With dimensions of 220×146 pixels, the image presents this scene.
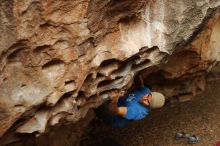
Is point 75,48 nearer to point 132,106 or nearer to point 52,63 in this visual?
point 52,63

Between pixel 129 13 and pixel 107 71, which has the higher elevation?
pixel 129 13

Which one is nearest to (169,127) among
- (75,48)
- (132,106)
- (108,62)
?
(132,106)

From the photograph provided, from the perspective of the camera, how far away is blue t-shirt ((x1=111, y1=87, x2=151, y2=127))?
2969 millimetres

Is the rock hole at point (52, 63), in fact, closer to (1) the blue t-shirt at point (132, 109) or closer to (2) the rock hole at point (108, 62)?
(2) the rock hole at point (108, 62)

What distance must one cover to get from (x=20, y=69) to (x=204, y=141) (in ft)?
6.82

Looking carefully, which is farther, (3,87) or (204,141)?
(204,141)

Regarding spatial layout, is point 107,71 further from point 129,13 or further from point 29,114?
point 29,114

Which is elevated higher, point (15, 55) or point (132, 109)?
point (15, 55)

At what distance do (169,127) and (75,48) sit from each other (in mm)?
1800

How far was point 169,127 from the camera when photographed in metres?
3.79

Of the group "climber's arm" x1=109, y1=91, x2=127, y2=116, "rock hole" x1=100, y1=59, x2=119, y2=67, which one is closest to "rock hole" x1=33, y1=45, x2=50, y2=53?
"rock hole" x1=100, y1=59, x2=119, y2=67

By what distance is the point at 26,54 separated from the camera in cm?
209

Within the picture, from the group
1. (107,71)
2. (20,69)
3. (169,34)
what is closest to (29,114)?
(20,69)

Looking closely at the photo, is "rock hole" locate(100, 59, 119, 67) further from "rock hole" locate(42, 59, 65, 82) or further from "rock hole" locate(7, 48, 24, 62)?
"rock hole" locate(7, 48, 24, 62)
